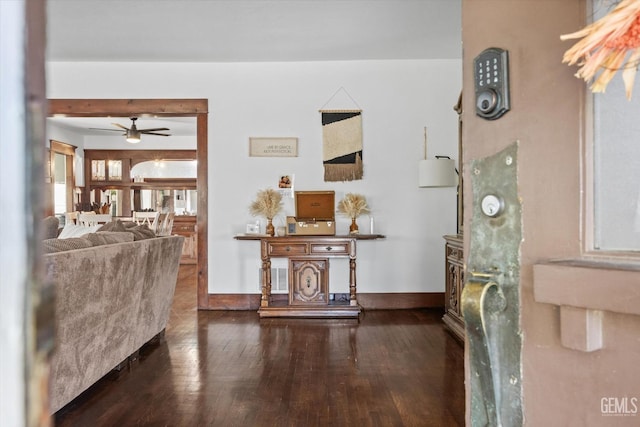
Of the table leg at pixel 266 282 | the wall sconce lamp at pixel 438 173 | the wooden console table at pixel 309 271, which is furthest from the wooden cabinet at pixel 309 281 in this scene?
the wall sconce lamp at pixel 438 173

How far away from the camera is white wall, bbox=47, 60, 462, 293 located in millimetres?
4680

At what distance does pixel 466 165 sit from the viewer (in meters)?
0.90

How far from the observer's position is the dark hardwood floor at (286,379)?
213cm

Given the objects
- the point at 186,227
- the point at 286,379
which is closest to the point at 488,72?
the point at 286,379

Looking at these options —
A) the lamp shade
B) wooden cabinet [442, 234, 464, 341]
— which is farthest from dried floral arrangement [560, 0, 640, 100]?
the lamp shade

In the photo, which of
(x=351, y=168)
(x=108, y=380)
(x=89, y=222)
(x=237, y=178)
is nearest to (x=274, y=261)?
(x=237, y=178)

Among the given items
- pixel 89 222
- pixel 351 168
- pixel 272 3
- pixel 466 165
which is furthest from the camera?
pixel 89 222

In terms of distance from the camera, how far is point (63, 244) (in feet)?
7.02

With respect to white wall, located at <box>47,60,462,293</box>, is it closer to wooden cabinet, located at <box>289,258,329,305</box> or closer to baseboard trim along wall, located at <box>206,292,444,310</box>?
baseboard trim along wall, located at <box>206,292,444,310</box>

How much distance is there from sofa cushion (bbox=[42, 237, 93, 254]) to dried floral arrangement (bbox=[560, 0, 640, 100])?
2192mm

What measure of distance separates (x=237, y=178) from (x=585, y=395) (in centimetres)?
428

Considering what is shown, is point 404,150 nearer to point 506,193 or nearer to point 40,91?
point 506,193

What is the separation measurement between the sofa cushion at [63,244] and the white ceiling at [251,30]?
86.6 inches

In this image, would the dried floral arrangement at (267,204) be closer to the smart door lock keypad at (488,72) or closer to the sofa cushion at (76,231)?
the sofa cushion at (76,231)
